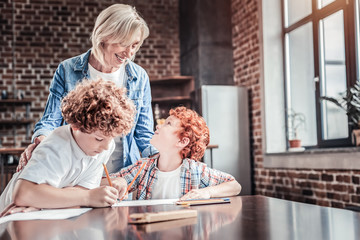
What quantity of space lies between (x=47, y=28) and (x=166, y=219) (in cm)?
632

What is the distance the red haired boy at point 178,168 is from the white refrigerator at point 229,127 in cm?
322

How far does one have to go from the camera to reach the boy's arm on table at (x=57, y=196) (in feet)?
4.52

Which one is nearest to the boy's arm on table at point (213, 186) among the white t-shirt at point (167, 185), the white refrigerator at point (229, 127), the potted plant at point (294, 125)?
the white t-shirt at point (167, 185)

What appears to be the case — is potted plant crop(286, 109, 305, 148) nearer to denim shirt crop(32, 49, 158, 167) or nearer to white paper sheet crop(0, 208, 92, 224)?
denim shirt crop(32, 49, 158, 167)

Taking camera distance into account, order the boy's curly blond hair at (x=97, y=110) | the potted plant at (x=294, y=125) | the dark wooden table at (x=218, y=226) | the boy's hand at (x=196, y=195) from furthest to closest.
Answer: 1. the potted plant at (x=294, y=125)
2. the boy's hand at (x=196, y=195)
3. the boy's curly blond hair at (x=97, y=110)
4. the dark wooden table at (x=218, y=226)

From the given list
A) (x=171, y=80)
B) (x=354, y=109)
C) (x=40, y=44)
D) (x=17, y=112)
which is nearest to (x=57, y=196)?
(x=354, y=109)

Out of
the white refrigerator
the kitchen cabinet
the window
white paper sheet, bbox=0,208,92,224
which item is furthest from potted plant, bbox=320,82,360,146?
the kitchen cabinet

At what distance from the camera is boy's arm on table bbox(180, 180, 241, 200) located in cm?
168

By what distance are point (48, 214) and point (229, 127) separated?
4.35m

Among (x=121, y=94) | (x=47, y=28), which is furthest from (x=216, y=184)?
(x=47, y=28)

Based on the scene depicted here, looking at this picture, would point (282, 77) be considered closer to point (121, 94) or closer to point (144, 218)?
point (121, 94)

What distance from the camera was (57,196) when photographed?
141 centimetres

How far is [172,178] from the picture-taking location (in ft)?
6.51

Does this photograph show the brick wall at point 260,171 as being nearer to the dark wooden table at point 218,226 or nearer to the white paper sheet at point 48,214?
the dark wooden table at point 218,226
